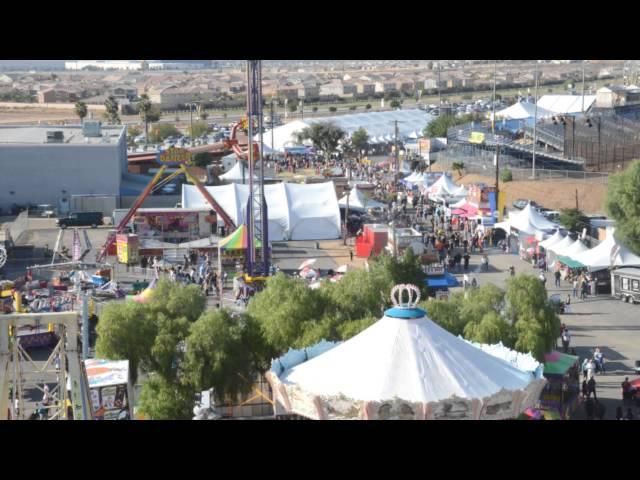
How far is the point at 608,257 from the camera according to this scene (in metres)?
22.4

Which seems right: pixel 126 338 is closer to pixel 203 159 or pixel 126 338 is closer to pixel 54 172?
pixel 54 172

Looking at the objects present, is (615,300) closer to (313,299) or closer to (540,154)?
(313,299)

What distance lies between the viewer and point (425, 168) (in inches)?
1722

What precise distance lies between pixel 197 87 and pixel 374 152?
230 ft

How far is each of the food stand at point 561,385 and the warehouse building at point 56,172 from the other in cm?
2335

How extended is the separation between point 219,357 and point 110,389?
54.9 inches

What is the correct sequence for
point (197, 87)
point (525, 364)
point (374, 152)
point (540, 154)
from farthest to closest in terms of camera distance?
point (197, 87)
point (374, 152)
point (540, 154)
point (525, 364)

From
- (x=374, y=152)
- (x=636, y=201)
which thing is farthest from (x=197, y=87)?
(x=636, y=201)

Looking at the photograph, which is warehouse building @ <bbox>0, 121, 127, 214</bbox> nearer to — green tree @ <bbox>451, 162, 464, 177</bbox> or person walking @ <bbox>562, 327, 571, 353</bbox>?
green tree @ <bbox>451, 162, 464, 177</bbox>

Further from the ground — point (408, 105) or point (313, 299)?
point (408, 105)

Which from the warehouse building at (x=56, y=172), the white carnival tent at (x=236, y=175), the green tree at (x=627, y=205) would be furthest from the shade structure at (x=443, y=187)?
the warehouse building at (x=56, y=172)

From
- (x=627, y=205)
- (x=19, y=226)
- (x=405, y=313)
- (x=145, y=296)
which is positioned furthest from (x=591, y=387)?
(x=19, y=226)

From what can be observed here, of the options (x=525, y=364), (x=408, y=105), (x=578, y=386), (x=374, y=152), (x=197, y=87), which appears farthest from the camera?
(x=197, y=87)

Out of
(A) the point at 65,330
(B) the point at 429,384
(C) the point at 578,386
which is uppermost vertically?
(A) the point at 65,330
